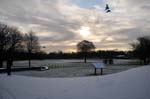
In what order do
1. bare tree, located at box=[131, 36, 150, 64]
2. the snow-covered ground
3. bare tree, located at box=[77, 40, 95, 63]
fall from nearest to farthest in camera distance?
the snow-covered ground → bare tree, located at box=[131, 36, 150, 64] → bare tree, located at box=[77, 40, 95, 63]

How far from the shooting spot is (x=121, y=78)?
12547 mm

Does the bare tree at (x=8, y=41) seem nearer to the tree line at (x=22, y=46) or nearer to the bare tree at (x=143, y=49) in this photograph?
the tree line at (x=22, y=46)

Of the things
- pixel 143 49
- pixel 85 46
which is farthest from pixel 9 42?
pixel 85 46

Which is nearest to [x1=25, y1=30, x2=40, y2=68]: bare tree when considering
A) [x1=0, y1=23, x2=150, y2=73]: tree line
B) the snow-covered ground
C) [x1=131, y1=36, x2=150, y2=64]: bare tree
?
[x1=0, y1=23, x2=150, y2=73]: tree line

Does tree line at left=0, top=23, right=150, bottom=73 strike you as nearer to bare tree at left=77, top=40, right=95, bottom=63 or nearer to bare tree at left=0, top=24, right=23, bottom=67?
bare tree at left=0, top=24, right=23, bottom=67

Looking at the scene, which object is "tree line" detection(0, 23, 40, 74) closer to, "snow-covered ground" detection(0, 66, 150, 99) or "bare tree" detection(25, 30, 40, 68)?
"bare tree" detection(25, 30, 40, 68)

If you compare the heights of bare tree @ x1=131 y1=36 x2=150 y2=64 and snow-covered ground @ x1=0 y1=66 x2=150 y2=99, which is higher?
bare tree @ x1=131 y1=36 x2=150 y2=64

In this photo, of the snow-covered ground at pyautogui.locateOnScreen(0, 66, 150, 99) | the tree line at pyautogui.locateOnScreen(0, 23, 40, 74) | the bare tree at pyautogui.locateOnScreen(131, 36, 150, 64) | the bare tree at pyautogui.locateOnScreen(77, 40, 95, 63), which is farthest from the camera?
the bare tree at pyautogui.locateOnScreen(77, 40, 95, 63)

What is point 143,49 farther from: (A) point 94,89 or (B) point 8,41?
(A) point 94,89

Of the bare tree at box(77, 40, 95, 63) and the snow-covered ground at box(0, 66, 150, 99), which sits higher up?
the bare tree at box(77, 40, 95, 63)

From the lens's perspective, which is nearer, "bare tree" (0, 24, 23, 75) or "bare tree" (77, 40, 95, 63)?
"bare tree" (0, 24, 23, 75)

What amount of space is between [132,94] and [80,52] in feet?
462

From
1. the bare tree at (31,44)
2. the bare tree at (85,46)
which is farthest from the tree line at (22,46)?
the bare tree at (85,46)

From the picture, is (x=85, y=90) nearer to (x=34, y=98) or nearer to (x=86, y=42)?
(x=34, y=98)
